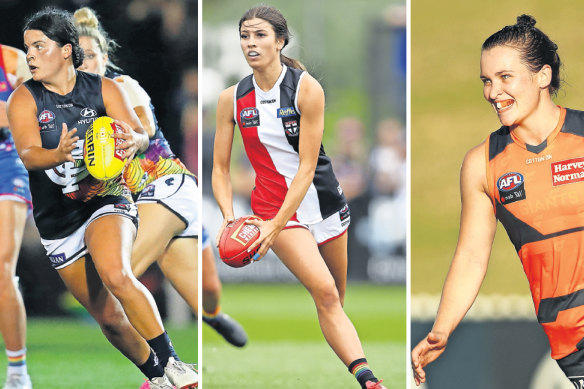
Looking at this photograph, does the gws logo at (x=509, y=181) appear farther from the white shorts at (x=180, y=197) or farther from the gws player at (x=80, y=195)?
the gws player at (x=80, y=195)

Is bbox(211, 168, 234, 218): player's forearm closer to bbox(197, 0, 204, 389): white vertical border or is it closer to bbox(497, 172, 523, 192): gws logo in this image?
bbox(197, 0, 204, 389): white vertical border

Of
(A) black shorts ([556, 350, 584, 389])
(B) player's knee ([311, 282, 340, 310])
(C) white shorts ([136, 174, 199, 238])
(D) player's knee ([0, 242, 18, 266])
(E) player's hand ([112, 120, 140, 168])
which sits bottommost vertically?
(A) black shorts ([556, 350, 584, 389])

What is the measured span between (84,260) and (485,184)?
6.54ft

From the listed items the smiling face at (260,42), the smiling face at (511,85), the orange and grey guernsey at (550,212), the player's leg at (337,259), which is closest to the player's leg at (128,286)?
the player's leg at (337,259)

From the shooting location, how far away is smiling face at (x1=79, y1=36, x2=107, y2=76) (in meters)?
4.13

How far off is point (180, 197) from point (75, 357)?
39.6 inches

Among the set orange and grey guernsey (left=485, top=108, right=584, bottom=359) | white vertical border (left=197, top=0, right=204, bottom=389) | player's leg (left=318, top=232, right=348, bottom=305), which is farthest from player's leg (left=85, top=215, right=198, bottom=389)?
orange and grey guernsey (left=485, top=108, right=584, bottom=359)

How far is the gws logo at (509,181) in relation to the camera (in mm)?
3656

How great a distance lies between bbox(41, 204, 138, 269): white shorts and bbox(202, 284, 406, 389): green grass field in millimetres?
1054

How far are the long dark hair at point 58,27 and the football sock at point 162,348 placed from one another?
56.2 inches

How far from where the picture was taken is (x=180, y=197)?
14.3ft

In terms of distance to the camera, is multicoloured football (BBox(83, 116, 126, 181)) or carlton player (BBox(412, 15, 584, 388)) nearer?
carlton player (BBox(412, 15, 584, 388))

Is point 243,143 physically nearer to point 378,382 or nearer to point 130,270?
point 130,270

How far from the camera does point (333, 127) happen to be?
5066 millimetres
